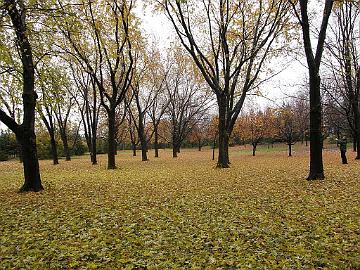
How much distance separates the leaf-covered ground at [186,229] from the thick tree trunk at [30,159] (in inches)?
37.6

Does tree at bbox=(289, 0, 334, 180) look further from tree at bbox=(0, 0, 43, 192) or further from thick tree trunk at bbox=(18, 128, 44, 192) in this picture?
thick tree trunk at bbox=(18, 128, 44, 192)

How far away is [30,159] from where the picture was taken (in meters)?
11.0

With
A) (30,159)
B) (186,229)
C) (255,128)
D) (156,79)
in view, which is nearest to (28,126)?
(30,159)

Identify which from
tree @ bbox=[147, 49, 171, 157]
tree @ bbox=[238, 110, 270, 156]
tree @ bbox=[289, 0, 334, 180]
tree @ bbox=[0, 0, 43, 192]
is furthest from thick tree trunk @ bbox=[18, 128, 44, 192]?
tree @ bbox=[238, 110, 270, 156]

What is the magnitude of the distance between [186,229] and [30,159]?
7801 mm

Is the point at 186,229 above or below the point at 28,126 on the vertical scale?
below

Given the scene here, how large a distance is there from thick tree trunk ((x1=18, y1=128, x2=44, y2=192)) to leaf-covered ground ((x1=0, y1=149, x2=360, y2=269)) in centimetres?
96

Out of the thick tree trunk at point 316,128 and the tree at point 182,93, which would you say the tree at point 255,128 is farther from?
the thick tree trunk at point 316,128

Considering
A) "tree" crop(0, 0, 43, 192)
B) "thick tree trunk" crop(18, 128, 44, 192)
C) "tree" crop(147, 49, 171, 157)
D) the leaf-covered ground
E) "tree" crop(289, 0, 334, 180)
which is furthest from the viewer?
"tree" crop(147, 49, 171, 157)

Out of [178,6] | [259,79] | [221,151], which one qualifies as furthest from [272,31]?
[221,151]

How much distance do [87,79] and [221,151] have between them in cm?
1831

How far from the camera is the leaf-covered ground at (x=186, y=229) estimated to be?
448 centimetres

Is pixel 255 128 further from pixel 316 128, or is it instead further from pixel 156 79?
pixel 316 128

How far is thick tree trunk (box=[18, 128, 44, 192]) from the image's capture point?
10875 mm
